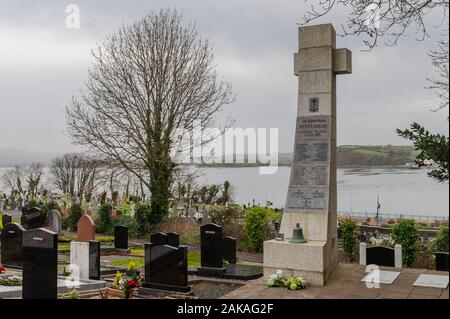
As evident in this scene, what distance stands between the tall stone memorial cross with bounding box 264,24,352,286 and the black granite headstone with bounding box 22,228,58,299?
3942 mm

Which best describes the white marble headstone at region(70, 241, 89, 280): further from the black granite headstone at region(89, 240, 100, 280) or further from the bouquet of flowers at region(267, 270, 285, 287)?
the bouquet of flowers at region(267, 270, 285, 287)

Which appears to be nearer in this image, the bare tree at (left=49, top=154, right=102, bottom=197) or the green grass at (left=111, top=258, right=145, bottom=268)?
the green grass at (left=111, top=258, right=145, bottom=268)

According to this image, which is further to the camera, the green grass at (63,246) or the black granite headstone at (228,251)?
the green grass at (63,246)

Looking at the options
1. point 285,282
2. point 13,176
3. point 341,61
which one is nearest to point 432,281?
point 285,282

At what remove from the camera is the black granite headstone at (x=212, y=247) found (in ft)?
41.6

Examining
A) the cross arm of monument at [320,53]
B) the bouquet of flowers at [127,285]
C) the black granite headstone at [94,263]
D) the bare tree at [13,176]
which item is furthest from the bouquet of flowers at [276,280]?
the bare tree at [13,176]

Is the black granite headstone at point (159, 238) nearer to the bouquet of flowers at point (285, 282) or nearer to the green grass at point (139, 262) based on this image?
the green grass at point (139, 262)

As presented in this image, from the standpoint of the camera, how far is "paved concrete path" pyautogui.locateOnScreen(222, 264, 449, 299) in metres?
7.57

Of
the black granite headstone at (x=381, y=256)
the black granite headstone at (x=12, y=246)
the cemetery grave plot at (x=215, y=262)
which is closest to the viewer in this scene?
the black granite headstone at (x=381, y=256)

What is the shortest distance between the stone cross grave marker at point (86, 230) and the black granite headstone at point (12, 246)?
371 cm

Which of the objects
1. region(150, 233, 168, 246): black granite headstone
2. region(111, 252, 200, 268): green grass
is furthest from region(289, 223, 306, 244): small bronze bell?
region(111, 252, 200, 268): green grass

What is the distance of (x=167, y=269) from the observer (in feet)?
32.3

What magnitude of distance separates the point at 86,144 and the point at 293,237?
56.0 feet
